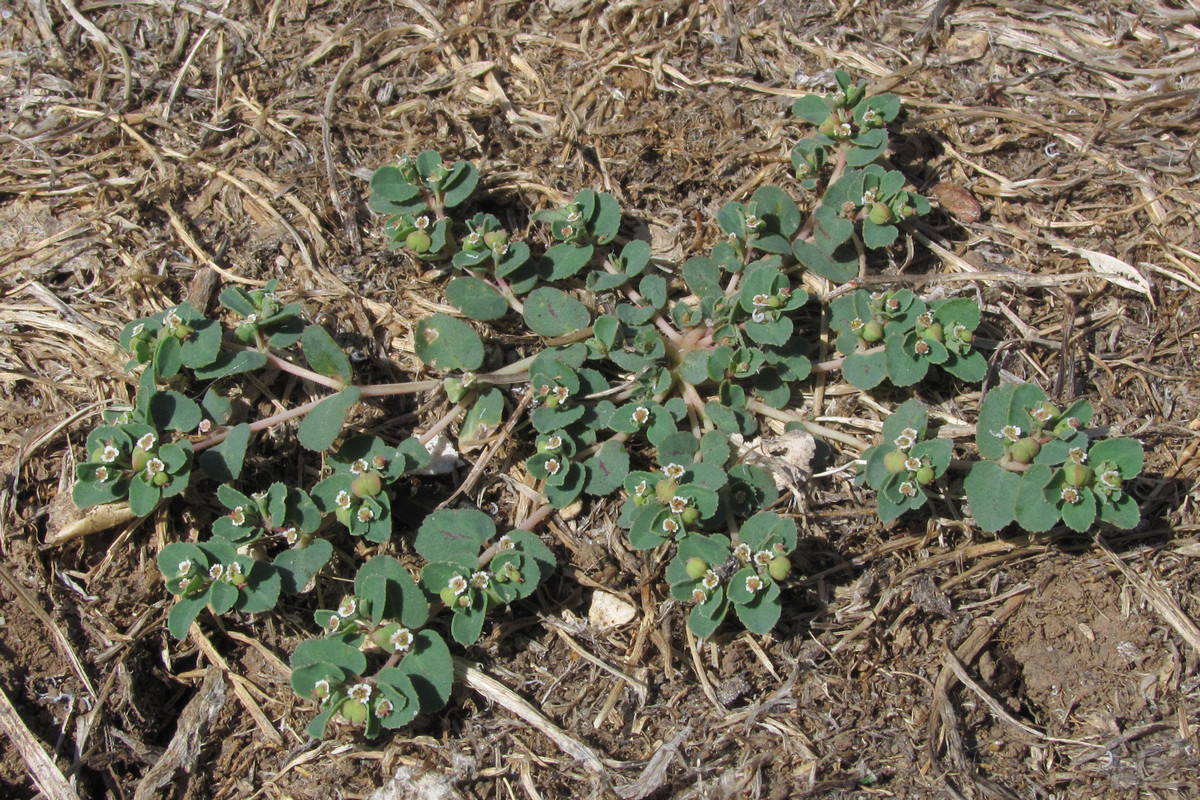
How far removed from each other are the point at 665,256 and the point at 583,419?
1071mm

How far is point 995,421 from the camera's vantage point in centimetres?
358

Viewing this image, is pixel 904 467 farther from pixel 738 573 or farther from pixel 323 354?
pixel 323 354

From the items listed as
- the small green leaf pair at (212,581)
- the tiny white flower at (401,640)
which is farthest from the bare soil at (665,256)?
the tiny white flower at (401,640)

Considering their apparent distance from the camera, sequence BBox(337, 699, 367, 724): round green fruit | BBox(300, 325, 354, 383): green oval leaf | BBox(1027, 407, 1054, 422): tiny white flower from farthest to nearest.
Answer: BBox(300, 325, 354, 383): green oval leaf, BBox(1027, 407, 1054, 422): tiny white flower, BBox(337, 699, 367, 724): round green fruit

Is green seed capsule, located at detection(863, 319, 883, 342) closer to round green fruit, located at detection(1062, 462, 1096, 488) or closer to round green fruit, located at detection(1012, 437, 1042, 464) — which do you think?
round green fruit, located at detection(1012, 437, 1042, 464)

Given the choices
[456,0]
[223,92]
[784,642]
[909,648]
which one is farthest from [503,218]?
[909,648]

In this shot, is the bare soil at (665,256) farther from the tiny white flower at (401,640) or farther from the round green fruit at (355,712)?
the tiny white flower at (401,640)

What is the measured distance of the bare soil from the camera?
342 cm

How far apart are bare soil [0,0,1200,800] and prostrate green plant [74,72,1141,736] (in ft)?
0.89

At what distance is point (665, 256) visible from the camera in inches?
172

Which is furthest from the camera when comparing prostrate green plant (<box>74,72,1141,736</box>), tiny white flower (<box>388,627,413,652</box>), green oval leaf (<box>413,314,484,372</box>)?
green oval leaf (<box>413,314,484,372</box>)

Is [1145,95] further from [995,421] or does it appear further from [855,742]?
[855,742]

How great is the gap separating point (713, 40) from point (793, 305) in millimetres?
1923

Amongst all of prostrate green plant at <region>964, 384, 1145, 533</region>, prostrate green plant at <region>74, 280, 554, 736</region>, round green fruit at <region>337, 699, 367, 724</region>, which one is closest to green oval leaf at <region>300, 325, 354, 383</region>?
prostrate green plant at <region>74, 280, 554, 736</region>
